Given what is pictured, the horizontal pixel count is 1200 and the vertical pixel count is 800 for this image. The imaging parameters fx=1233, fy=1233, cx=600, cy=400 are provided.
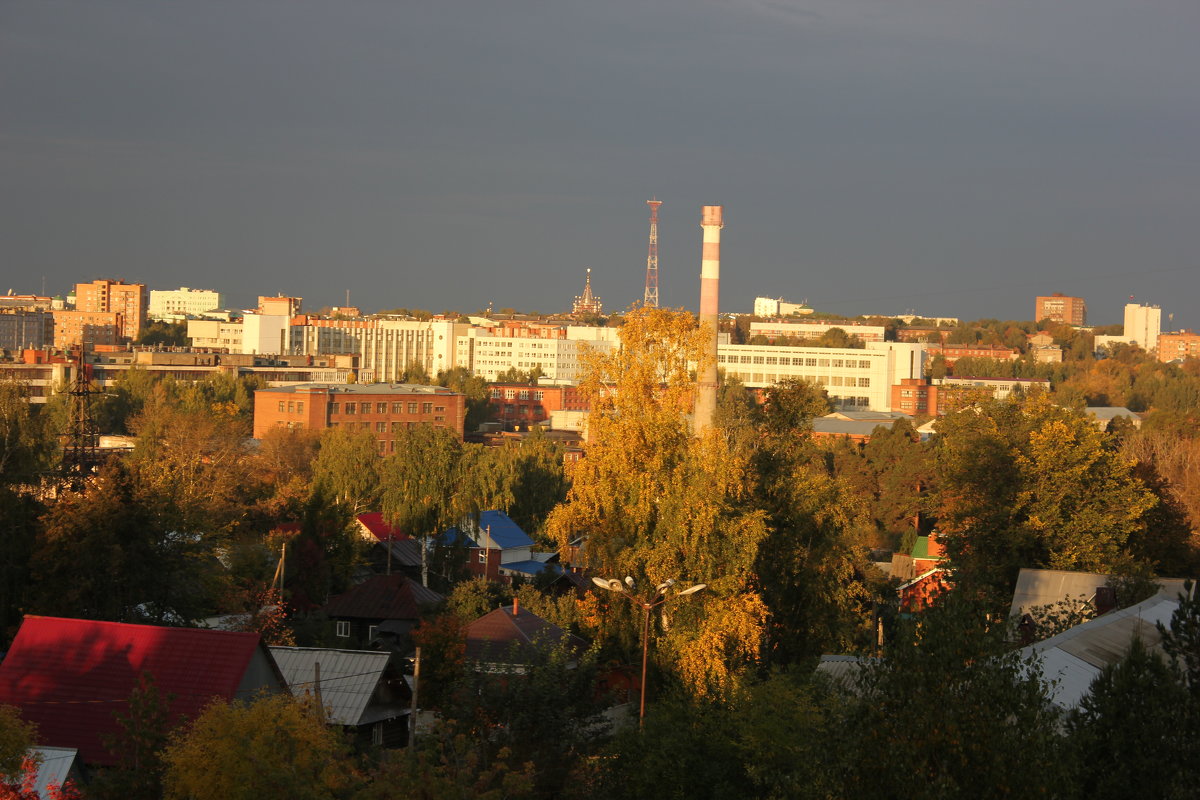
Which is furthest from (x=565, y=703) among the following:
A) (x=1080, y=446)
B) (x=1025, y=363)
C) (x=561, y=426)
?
(x=1025, y=363)

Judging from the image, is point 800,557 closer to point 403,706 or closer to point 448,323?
point 403,706

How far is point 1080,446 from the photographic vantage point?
26.4 meters

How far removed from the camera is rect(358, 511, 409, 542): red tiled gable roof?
131ft

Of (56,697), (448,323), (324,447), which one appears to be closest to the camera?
(56,697)

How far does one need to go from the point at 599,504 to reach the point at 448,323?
117 meters

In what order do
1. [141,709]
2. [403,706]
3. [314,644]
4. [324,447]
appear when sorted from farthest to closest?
[324,447]
[314,644]
[403,706]
[141,709]

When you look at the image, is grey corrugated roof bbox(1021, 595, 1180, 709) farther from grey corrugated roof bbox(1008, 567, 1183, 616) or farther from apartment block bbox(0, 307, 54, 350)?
apartment block bbox(0, 307, 54, 350)

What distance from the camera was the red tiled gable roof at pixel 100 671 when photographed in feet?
49.4

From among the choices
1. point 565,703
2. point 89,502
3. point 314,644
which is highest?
point 89,502

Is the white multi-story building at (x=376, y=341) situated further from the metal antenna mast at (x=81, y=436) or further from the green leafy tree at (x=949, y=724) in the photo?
the green leafy tree at (x=949, y=724)

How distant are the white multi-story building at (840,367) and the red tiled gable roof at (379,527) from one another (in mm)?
72550

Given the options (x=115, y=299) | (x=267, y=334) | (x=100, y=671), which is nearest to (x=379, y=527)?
(x=100, y=671)

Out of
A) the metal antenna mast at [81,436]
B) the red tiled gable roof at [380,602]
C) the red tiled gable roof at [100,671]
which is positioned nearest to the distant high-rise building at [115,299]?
the metal antenna mast at [81,436]

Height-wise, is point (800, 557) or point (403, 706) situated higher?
point (800, 557)
